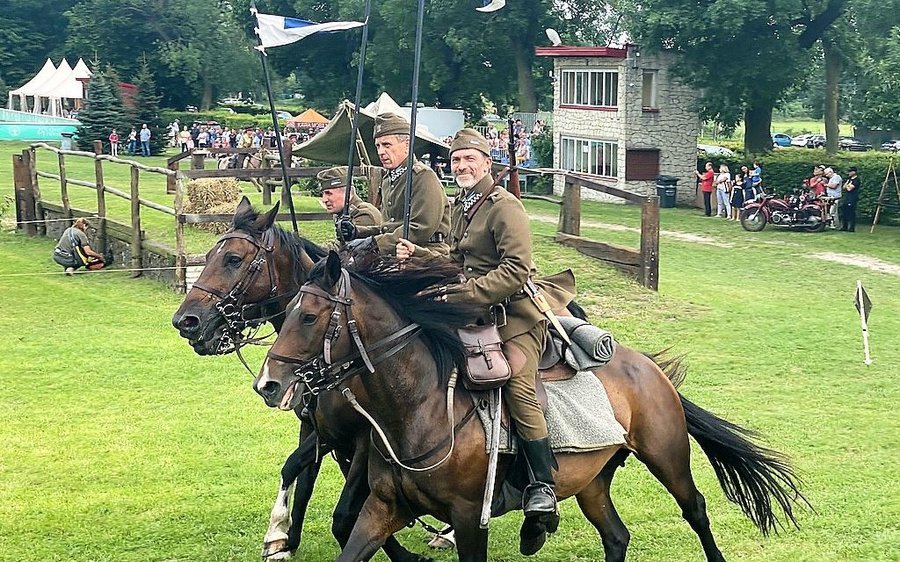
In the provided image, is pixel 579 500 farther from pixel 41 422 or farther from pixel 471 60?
pixel 471 60

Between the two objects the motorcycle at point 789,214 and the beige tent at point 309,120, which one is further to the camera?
the beige tent at point 309,120

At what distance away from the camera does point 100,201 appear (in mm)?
20062

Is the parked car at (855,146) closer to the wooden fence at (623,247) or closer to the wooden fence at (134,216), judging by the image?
the wooden fence at (134,216)

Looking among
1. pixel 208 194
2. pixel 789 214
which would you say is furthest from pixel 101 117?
pixel 789 214

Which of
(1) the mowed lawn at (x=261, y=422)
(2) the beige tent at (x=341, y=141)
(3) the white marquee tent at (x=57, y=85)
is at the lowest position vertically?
(1) the mowed lawn at (x=261, y=422)

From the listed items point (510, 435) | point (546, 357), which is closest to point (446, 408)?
point (510, 435)

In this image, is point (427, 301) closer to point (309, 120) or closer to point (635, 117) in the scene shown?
point (635, 117)

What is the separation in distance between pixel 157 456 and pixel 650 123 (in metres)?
29.3

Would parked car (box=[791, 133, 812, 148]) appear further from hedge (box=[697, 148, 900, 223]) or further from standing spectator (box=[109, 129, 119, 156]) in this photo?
standing spectator (box=[109, 129, 119, 156])

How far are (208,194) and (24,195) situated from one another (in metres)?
4.94

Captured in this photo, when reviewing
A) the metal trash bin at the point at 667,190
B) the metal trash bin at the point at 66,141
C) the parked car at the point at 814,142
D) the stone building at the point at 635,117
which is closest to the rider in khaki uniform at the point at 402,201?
the metal trash bin at the point at 667,190

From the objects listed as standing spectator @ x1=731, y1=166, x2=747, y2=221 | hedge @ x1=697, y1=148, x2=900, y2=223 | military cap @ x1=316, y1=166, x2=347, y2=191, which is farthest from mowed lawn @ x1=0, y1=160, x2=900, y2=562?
standing spectator @ x1=731, y1=166, x2=747, y2=221

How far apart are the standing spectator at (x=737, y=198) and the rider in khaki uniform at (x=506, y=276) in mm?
26718

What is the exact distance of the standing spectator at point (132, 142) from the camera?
4972cm
